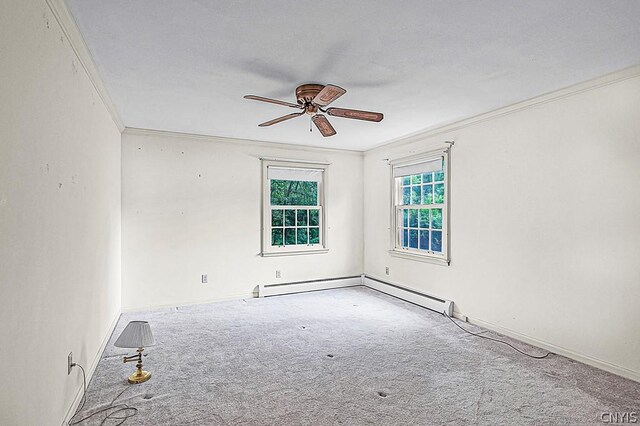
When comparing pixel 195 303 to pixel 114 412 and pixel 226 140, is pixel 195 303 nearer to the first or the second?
pixel 226 140

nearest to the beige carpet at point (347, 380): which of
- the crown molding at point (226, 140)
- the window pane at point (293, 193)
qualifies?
the window pane at point (293, 193)

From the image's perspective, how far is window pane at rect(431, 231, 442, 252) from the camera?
193 inches

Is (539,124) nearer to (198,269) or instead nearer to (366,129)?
(366,129)

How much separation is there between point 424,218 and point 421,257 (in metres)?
0.57

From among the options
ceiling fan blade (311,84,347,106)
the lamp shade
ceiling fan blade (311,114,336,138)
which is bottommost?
the lamp shade

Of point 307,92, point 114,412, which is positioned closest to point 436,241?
point 307,92

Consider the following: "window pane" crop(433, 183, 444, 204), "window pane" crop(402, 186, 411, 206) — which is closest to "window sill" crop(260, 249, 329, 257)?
"window pane" crop(402, 186, 411, 206)

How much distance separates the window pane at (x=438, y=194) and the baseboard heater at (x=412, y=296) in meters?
1.31

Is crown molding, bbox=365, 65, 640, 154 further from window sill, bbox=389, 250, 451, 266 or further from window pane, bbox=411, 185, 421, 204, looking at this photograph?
window sill, bbox=389, 250, 451, 266

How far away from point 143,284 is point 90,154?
8.22 ft

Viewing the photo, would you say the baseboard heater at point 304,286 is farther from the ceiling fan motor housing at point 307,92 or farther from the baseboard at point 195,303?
the ceiling fan motor housing at point 307,92

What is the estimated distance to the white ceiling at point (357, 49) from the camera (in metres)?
2.01

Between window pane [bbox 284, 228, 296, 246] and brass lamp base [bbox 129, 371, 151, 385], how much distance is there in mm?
3276

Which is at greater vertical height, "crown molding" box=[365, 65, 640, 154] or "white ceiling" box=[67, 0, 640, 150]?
"white ceiling" box=[67, 0, 640, 150]
